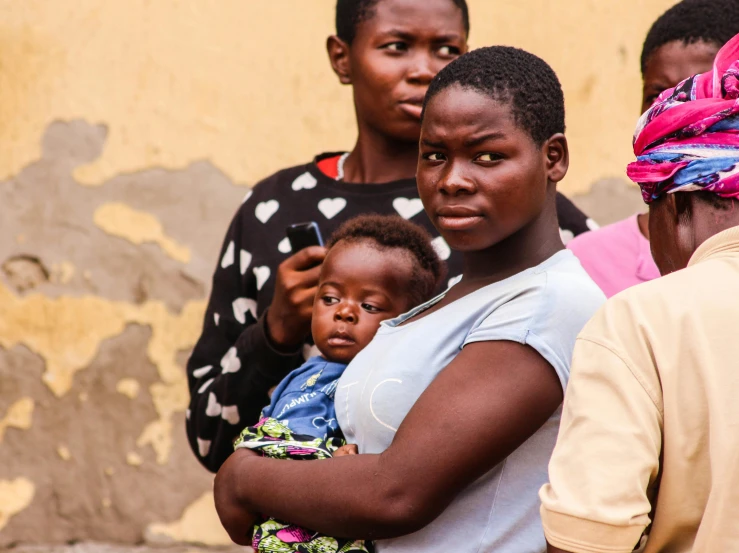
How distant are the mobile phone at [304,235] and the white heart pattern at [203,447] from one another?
0.61 meters

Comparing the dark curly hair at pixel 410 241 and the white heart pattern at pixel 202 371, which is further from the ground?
the dark curly hair at pixel 410 241

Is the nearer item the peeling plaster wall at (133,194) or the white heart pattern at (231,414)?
the white heart pattern at (231,414)

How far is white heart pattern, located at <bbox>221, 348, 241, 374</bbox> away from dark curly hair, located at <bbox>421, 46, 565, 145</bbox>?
95 centimetres

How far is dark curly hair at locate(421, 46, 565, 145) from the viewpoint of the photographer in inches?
79.2

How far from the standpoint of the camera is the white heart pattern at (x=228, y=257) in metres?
3.02

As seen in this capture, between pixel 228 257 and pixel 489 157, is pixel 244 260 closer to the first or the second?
pixel 228 257

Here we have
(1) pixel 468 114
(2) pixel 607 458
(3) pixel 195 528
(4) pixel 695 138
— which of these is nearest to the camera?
(2) pixel 607 458

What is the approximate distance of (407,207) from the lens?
2.87m

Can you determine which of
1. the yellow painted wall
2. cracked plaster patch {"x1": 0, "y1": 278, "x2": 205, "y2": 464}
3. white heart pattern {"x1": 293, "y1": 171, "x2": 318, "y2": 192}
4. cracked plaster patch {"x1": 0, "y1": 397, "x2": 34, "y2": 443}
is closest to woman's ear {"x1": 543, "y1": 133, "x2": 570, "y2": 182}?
white heart pattern {"x1": 293, "y1": 171, "x2": 318, "y2": 192}

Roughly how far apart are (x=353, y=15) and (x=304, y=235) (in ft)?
2.37

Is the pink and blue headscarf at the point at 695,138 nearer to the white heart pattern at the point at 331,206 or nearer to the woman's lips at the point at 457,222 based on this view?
the woman's lips at the point at 457,222

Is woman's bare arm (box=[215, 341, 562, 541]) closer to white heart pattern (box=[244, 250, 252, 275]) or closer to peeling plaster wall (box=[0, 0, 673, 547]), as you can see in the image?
white heart pattern (box=[244, 250, 252, 275])

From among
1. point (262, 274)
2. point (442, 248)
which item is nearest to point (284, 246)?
point (262, 274)

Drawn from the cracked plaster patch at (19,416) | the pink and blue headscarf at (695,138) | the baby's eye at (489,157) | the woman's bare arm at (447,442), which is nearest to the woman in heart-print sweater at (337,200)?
the baby's eye at (489,157)
